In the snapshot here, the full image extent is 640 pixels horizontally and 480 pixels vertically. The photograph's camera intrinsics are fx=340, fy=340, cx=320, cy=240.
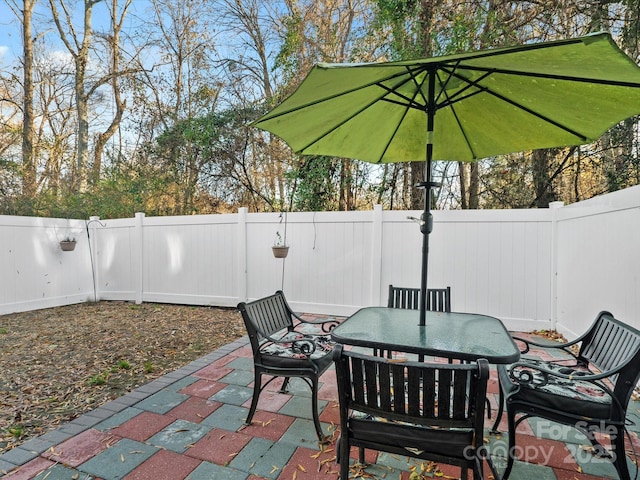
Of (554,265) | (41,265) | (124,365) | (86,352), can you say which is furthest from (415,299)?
(41,265)

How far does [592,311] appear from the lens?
3.16 m

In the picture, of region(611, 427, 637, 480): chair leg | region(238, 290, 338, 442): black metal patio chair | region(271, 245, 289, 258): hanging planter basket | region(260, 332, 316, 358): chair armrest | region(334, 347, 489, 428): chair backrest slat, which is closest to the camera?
region(334, 347, 489, 428): chair backrest slat

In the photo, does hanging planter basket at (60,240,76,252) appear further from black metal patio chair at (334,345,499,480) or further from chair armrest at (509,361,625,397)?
chair armrest at (509,361,625,397)

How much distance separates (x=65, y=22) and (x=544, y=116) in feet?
36.5

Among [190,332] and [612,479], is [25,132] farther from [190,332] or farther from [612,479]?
[612,479]

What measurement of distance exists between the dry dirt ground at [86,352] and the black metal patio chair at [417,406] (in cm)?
207

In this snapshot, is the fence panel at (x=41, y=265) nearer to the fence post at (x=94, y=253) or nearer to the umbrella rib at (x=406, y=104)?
the fence post at (x=94, y=253)

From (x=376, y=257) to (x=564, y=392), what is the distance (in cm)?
298

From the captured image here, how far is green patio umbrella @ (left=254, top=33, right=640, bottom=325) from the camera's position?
1.41 m

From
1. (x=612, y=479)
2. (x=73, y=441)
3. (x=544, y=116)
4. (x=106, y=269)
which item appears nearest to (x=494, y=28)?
(x=544, y=116)

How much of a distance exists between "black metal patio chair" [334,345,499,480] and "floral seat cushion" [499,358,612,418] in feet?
1.87

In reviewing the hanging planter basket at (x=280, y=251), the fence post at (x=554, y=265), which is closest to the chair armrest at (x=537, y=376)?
the fence post at (x=554, y=265)

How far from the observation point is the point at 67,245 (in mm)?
5602

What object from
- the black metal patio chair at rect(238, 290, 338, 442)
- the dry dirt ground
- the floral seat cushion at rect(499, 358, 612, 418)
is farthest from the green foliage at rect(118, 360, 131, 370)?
the floral seat cushion at rect(499, 358, 612, 418)
